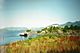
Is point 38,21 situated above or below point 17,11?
below

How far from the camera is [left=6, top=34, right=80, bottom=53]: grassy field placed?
2354 mm

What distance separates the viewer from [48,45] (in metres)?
2.42

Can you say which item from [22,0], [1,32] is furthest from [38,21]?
[1,32]

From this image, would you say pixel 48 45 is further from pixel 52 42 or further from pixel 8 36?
pixel 8 36

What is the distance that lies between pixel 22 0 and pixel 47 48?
74 cm

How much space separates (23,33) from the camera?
7.78 feet

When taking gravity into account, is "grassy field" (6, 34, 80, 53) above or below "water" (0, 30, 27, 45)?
below

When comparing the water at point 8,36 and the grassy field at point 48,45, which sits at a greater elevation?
the water at point 8,36

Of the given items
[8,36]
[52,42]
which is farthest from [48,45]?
[8,36]

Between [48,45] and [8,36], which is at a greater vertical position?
[8,36]

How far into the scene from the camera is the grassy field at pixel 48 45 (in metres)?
2.35

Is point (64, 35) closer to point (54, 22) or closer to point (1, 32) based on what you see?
point (54, 22)

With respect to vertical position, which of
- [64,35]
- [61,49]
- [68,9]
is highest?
[68,9]

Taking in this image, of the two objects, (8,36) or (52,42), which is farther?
(52,42)
